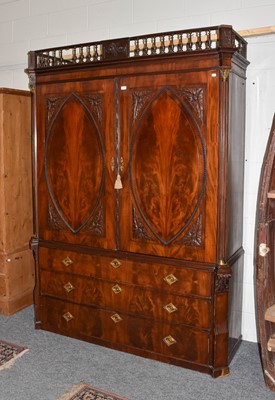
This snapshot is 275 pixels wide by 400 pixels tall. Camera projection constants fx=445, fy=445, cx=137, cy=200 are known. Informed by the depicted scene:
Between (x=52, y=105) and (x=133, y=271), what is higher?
(x=52, y=105)

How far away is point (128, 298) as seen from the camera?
301 centimetres

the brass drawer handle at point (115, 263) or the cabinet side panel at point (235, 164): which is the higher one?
the cabinet side panel at point (235, 164)

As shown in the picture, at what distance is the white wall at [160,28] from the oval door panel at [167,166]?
2.14 ft

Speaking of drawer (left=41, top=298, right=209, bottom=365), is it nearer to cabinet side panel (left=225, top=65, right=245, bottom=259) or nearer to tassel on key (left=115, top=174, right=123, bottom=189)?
cabinet side panel (left=225, top=65, right=245, bottom=259)

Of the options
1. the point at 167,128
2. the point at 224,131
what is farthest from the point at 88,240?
the point at 224,131

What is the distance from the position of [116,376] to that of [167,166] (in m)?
1.35

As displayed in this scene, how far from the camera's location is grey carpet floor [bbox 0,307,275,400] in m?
2.59

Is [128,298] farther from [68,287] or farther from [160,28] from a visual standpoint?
[160,28]

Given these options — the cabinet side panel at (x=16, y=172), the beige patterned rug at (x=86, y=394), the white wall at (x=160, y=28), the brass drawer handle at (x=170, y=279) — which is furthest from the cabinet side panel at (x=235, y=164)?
the cabinet side panel at (x=16, y=172)

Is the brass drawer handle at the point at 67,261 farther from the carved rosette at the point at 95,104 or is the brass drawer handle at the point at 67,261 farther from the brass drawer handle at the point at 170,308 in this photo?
the carved rosette at the point at 95,104

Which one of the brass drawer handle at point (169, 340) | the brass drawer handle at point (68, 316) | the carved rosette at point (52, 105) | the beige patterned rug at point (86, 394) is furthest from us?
the brass drawer handle at point (68, 316)

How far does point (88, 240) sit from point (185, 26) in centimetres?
173

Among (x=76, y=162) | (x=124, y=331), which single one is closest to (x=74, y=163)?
(x=76, y=162)

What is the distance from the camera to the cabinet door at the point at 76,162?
3004 millimetres
